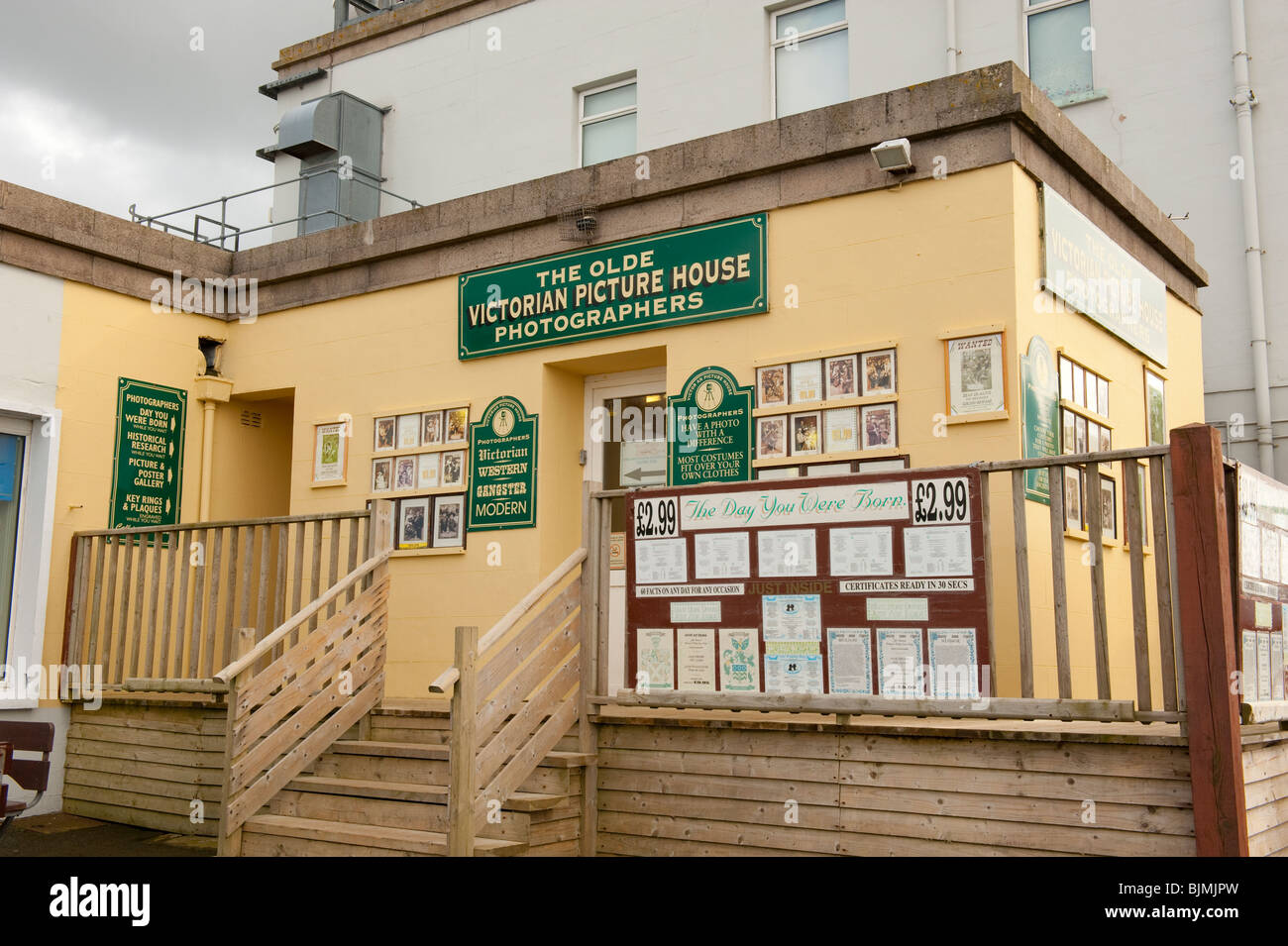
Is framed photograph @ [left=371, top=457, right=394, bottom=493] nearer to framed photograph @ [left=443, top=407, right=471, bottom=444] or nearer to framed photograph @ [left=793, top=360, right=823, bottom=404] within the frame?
framed photograph @ [left=443, top=407, right=471, bottom=444]

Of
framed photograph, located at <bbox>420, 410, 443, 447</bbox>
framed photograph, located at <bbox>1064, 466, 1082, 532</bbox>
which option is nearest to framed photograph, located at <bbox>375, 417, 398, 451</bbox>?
framed photograph, located at <bbox>420, 410, 443, 447</bbox>

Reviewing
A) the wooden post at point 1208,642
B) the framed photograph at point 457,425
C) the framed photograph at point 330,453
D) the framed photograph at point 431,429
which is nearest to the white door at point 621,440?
the framed photograph at point 457,425

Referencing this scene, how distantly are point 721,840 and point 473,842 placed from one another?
4.17ft

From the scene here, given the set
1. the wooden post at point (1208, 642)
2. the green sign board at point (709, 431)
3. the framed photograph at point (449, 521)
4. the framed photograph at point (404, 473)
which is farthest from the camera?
the framed photograph at point (404, 473)

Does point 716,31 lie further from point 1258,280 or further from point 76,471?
point 76,471

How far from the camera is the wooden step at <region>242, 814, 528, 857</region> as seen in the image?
6.05 meters

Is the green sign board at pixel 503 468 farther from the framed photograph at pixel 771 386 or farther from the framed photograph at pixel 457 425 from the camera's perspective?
the framed photograph at pixel 771 386

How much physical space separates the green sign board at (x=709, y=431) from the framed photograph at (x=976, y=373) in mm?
1326

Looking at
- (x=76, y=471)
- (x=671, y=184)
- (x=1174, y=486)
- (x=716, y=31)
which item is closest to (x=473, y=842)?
(x=1174, y=486)

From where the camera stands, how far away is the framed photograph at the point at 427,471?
29.8 ft

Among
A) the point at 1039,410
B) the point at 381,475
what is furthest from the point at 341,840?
the point at 1039,410

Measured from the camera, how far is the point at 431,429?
9.17 metres

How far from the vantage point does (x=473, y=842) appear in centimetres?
598
